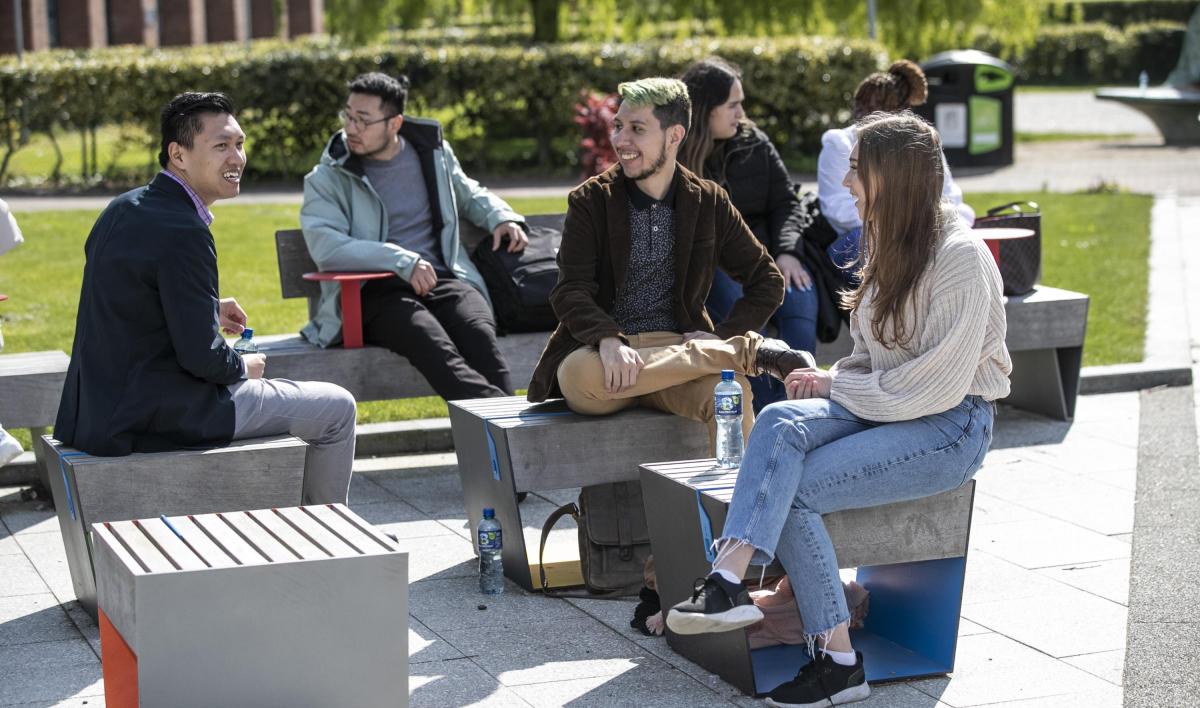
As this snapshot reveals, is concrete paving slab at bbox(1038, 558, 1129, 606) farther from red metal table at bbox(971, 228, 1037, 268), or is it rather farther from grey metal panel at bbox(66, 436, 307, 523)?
grey metal panel at bbox(66, 436, 307, 523)

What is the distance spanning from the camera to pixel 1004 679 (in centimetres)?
461

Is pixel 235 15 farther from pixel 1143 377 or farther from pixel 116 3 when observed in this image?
pixel 1143 377

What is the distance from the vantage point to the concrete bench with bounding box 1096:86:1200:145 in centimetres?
2361

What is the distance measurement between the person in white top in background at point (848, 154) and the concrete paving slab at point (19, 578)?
362cm

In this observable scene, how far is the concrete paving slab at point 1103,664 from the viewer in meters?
4.61

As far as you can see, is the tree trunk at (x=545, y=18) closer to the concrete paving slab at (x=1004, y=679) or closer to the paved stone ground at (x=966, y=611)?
the paved stone ground at (x=966, y=611)

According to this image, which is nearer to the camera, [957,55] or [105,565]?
[105,565]

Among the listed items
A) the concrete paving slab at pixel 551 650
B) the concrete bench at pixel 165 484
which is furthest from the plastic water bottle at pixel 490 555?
the concrete bench at pixel 165 484

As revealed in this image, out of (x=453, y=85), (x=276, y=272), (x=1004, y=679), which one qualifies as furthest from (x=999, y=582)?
(x=453, y=85)

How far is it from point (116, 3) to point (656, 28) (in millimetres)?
17586

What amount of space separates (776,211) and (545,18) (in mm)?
18218

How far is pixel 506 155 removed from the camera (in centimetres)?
2011

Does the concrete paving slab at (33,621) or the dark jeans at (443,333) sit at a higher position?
the dark jeans at (443,333)

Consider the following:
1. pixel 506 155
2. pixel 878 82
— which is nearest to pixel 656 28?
pixel 506 155
